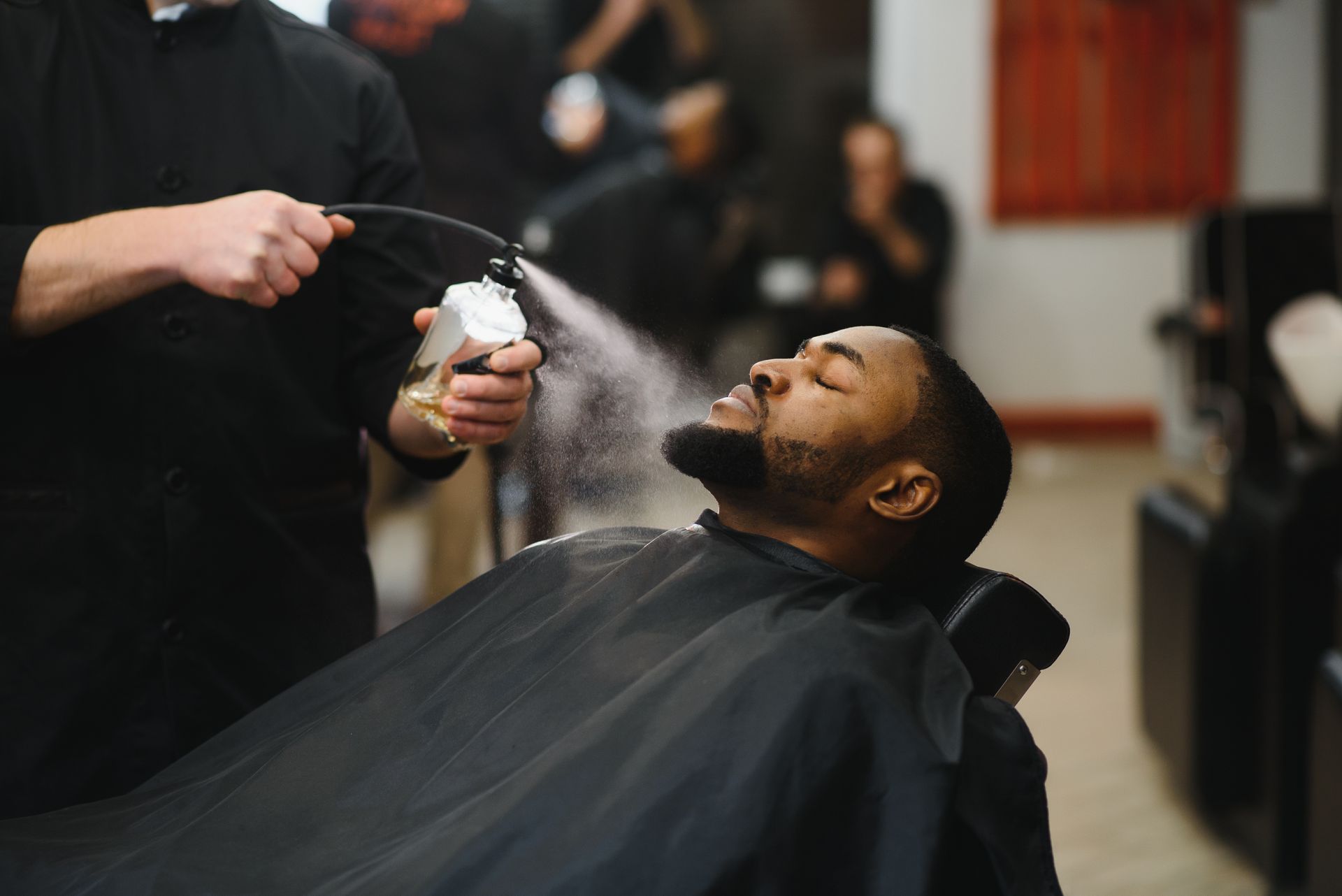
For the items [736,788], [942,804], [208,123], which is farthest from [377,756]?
[208,123]

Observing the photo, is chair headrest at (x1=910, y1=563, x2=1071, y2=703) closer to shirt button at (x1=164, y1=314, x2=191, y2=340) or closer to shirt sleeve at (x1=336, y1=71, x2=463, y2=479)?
shirt sleeve at (x1=336, y1=71, x2=463, y2=479)

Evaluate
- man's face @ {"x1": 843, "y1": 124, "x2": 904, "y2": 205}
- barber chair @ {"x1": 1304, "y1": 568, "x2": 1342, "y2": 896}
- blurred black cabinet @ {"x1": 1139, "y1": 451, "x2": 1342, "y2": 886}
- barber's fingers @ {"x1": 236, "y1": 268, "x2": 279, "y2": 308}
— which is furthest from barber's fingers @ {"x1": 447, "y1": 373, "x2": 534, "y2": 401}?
man's face @ {"x1": 843, "y1": 124, "x2": 904, "y2": 205}

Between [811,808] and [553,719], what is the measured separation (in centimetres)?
26

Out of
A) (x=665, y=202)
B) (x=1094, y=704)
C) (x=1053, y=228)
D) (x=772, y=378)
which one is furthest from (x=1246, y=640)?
(x=1053, y=228)

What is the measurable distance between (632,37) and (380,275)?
5083 millimetres

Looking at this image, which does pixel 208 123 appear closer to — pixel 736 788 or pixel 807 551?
pixel 807 551

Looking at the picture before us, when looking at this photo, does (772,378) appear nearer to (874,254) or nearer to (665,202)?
(665,202)

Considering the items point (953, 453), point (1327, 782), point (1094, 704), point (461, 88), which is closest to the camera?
point (953, 453)

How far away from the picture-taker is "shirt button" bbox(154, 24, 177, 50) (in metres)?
1.38

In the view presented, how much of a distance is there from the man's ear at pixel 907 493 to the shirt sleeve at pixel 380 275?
57 centimetres

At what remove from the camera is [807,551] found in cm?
132

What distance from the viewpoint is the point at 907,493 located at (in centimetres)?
129

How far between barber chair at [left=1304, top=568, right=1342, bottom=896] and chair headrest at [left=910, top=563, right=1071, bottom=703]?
83cm

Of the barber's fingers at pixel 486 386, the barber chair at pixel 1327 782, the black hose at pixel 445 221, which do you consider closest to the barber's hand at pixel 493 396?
the barber's fingers at pixel 486 386
